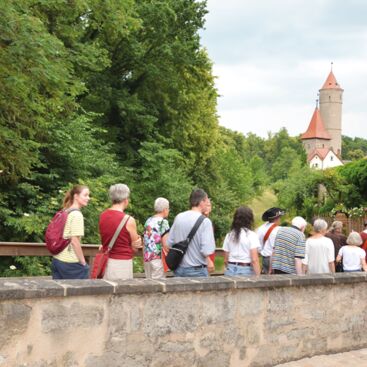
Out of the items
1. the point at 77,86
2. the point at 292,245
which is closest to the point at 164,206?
the point at 292,245

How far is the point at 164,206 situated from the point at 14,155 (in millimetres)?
6563

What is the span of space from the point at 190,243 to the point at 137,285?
1491mm

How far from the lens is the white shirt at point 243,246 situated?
6992mm

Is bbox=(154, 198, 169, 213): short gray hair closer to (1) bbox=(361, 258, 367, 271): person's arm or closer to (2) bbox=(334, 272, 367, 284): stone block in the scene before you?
(2) bbox=(334, 272, 367, 284): stone block

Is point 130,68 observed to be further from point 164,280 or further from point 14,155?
point 164,280

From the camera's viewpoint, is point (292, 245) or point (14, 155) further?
point (14, 155)

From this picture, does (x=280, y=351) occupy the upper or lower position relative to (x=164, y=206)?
lower

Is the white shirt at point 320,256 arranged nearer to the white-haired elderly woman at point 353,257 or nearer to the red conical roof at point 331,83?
the white-haired elderly woman at point 353,257

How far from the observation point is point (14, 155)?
512 inches

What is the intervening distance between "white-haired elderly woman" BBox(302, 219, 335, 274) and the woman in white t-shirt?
4.42 feet

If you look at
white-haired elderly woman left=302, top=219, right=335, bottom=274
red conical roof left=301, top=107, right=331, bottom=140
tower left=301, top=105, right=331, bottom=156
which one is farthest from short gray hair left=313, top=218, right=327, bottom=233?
red conical roof left=301, top=107, right=331, bottom=140

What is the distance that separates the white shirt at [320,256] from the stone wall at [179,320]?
49 cm

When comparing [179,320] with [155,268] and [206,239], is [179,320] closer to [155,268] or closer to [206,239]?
[206,239]

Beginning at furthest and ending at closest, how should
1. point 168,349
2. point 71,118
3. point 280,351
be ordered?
point 71,118, point 280,351, point 168,349
